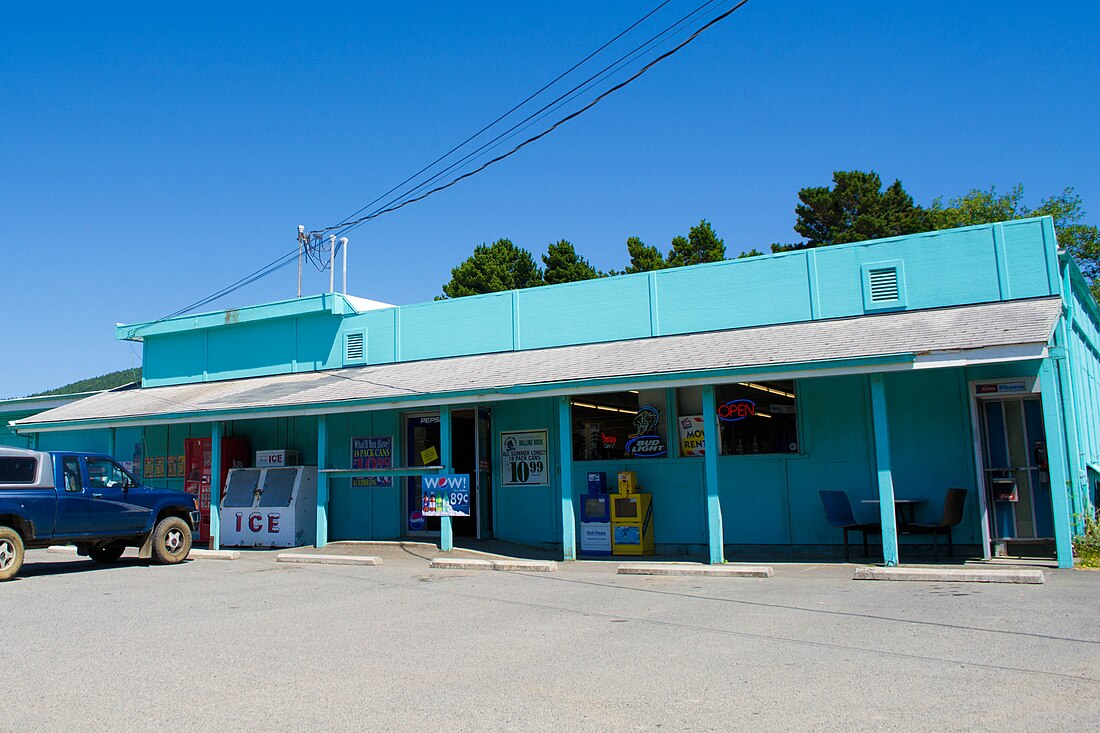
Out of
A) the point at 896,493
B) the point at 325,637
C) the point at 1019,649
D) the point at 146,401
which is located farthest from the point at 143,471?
the point at 1019,649

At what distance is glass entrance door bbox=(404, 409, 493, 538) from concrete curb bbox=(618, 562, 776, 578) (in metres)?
5.24

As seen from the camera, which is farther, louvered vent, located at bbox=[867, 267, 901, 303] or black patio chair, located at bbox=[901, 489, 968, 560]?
louvered vent, located at bbox=[867, 267, 901, 303]

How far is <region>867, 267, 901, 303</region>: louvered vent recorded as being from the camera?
14.9 meters

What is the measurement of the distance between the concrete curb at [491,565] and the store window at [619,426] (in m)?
3.05

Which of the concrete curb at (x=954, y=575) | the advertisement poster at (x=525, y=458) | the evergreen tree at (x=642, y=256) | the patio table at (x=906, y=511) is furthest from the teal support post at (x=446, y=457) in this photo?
the evergreen tree at (x=642, y=256)

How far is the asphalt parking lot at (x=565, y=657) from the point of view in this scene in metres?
5.36

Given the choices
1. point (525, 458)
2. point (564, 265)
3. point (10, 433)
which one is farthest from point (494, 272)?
point (525, 458)

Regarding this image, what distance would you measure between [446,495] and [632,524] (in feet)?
10.8

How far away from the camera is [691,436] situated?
15703mm

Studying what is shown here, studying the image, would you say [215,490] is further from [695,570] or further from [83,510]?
[695,570]

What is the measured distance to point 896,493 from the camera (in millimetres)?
13898

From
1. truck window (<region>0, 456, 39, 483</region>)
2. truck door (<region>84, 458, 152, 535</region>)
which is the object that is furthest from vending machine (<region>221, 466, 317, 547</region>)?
truck window (<region>0, 456, 39, 483</region>)

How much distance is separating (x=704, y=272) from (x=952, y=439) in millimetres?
5184

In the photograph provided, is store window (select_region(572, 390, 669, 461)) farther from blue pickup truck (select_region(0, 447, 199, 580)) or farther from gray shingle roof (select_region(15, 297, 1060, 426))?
blue pickup truck (select_region(0, 447, 199, 580))
